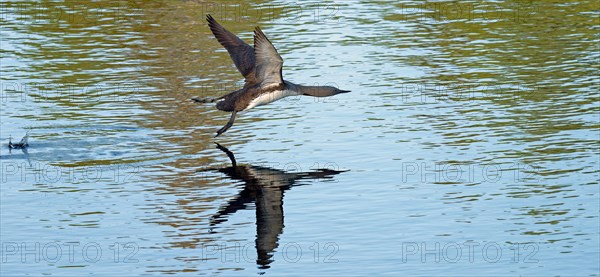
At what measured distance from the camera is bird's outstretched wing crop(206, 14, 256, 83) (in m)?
14.6

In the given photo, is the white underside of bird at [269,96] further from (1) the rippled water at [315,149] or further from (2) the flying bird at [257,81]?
(1) the rippled water at [315,149]

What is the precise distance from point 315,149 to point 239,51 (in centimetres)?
165

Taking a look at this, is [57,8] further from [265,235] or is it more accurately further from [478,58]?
[265,235]

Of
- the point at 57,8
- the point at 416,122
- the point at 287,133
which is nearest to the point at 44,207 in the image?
the point at 287,133

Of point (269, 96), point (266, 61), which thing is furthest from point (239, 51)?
point (266, 61)

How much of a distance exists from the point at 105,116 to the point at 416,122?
14.7ft

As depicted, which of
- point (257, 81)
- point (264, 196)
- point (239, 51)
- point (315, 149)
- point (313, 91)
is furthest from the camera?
point (239, 51)

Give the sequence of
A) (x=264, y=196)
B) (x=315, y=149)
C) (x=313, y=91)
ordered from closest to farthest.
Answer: (x=264, y=196), (x=315, y=149), (x=313, y=91)

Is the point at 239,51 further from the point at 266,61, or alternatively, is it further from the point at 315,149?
the point at 315,149

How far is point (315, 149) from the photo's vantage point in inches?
572

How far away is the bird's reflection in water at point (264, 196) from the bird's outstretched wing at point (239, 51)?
42.3 inches

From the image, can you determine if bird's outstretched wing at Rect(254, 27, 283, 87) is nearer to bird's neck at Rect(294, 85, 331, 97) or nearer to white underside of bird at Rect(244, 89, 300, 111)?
white underside of bird at Rect(244, 89, 300, 111)

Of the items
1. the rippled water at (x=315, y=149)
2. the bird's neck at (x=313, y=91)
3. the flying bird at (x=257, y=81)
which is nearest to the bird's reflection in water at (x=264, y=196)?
the rippled water at (x=315, y=149)

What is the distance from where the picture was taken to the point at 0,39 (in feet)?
71.8
